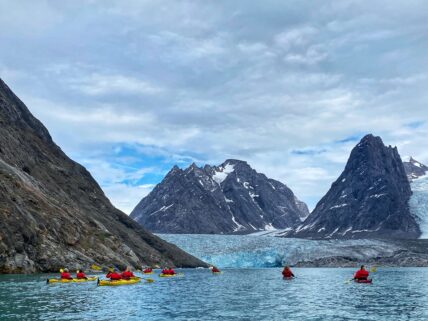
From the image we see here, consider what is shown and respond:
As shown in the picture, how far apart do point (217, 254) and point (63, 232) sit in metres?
76.9

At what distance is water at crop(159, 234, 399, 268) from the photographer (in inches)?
6230

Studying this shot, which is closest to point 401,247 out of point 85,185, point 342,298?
point 85,185

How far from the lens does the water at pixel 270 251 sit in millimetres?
158250

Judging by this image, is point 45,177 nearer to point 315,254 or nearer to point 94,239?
point 94,239

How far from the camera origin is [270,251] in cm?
15938

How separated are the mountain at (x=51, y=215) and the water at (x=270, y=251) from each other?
1490 cm

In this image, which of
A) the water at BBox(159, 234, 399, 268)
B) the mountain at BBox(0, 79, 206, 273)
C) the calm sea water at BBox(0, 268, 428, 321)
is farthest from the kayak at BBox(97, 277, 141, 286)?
the water at BBox(159, 234, 399, 268)

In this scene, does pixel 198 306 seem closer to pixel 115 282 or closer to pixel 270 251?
pixel 115 282

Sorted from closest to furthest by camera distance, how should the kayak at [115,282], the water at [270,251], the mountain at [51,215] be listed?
the kayak at [115,282] → the mountain at [51,215] → the water at [270,251]

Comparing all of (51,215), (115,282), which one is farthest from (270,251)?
(115,282)

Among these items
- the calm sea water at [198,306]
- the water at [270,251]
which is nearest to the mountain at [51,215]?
the water at [270,251]

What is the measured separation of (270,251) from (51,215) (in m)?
85.5

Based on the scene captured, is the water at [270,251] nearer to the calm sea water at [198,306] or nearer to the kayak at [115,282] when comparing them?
the kayak at [115,282]

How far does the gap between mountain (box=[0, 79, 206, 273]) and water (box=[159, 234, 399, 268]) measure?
1490cm
